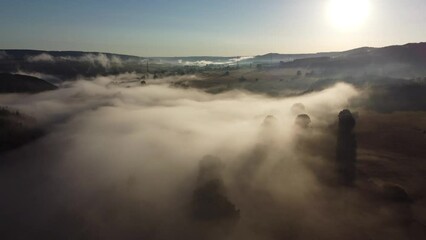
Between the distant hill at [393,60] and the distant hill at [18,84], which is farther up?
the distant hill at [393,60]

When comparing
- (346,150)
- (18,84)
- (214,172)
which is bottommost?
(346,150)

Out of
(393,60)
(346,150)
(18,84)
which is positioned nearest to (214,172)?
(346,150)

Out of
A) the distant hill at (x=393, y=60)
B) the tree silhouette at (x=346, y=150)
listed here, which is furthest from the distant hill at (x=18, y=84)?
the distant hill at (x=393, y=60)

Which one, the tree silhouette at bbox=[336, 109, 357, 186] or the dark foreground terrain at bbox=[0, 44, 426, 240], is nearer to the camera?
the dark foreground terrain at bbox=[0, 44, 426, 240]

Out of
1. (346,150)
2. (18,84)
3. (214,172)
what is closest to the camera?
(214,172)

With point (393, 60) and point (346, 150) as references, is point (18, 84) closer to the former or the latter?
point (346, 150)

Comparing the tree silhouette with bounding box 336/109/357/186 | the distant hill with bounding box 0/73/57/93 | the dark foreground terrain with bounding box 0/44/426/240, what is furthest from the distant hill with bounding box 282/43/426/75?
the distant hill with bounding box 0/73/57/93

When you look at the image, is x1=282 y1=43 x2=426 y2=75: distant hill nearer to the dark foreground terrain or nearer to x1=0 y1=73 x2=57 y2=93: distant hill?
the dark foreground terrain

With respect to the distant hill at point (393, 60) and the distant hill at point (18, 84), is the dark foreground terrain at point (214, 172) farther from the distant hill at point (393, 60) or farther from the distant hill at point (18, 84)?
the distant hill at point (393, 60)

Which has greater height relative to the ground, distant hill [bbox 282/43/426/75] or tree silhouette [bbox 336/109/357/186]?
distant hill [bbox 282/43/426/75]
